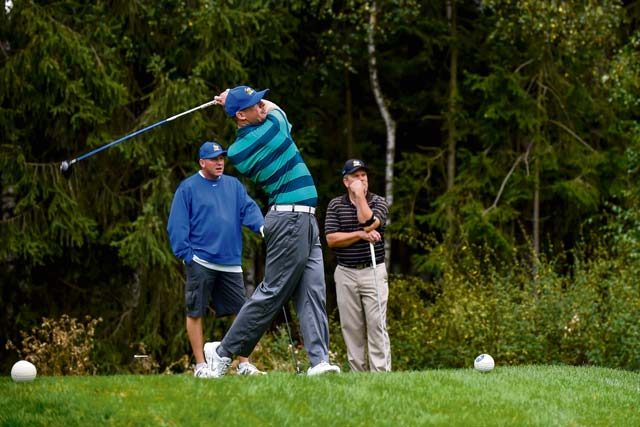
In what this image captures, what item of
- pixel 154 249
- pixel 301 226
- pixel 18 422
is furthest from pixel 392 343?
pixel 18 422

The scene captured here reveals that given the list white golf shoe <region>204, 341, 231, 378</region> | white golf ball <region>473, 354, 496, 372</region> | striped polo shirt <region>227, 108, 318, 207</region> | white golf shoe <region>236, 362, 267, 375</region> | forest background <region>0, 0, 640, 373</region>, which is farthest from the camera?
forest background <region>0, 0, 640, 373</region>

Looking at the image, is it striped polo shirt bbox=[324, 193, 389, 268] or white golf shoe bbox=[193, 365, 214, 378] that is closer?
white golf shoe bbox=[193, 365, 214, 378]

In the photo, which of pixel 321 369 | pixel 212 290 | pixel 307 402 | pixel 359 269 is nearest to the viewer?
pixel 307 402

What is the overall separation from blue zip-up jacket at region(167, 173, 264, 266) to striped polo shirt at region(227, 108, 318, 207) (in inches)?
55.2

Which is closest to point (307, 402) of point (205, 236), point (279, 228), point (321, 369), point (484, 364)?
point (321, 369)

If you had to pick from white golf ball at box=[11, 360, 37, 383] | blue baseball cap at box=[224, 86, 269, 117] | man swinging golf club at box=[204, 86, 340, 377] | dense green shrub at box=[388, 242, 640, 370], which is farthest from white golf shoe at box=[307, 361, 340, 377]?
dense green shrub at box=[388, 242, 640, 370]

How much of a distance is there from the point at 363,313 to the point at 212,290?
1.55 meters

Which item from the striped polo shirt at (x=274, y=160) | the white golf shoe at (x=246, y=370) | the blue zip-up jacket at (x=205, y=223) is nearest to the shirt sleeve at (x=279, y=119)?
the striped polo shirt at (x=274, y=160)

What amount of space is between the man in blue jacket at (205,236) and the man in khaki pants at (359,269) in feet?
3.17

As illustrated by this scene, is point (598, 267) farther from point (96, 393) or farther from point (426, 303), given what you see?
point (96, 393)

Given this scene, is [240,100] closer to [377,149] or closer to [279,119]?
[279,119]

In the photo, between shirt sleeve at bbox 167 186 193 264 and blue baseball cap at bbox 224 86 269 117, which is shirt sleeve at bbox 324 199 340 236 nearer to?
shirt sleeve at bbox 167 186 193 264

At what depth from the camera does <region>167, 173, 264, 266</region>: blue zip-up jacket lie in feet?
31.6

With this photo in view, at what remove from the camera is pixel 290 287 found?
27.5 feet
